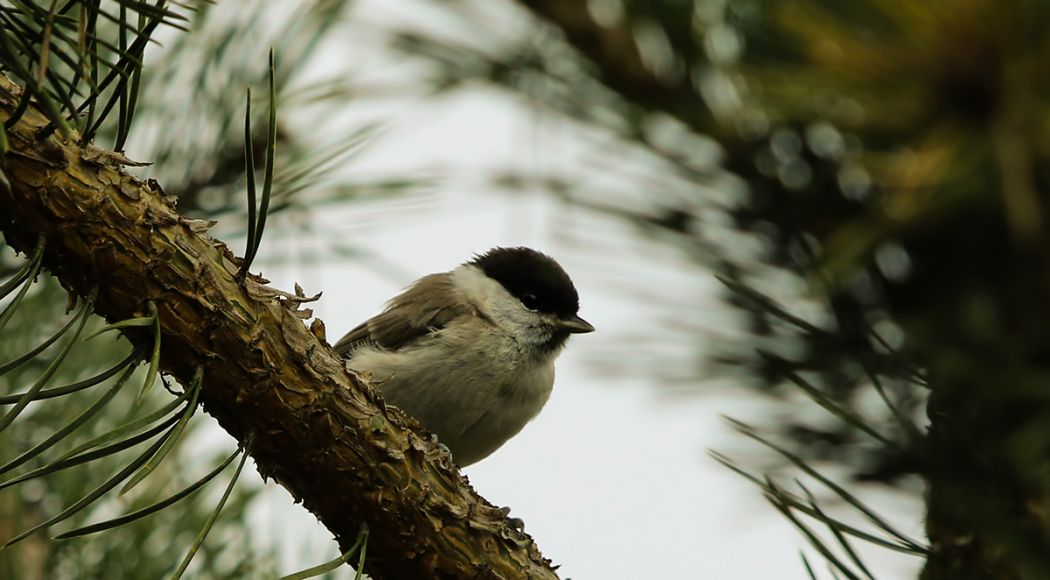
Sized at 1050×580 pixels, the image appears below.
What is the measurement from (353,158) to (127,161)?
0.84 metres

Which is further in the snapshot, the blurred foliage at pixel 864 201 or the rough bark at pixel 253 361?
the blurred foliage at pixel 864 201

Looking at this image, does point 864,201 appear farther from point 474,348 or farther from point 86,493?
point 474,348

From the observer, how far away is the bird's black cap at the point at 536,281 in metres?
3.76

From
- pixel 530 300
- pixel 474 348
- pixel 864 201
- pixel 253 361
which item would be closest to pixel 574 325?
pixel 530 300

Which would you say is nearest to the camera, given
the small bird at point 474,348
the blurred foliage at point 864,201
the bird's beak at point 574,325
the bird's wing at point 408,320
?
the blurred foliage at point 864,201

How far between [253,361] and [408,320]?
2.20 m

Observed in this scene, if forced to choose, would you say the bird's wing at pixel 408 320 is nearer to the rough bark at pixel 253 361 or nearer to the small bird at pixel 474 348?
the small bird at pixel 474 348

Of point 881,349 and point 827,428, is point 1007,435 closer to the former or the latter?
point 881,349

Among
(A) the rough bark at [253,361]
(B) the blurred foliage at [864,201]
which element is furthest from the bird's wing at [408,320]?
(A) the rough bark at [253,361]

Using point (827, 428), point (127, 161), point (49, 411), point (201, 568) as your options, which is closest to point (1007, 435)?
point (827, 428)

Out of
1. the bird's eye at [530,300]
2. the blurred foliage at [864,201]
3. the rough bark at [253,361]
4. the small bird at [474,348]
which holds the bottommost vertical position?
the rough bark at [253,361]

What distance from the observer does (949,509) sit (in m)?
1.33

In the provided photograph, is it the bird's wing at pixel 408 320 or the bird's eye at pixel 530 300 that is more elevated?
the bird's eye at pixel 530 300

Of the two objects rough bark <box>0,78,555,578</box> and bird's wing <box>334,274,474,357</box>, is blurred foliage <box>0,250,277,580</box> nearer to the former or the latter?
rough bark <box>0,78,555,578</box>
